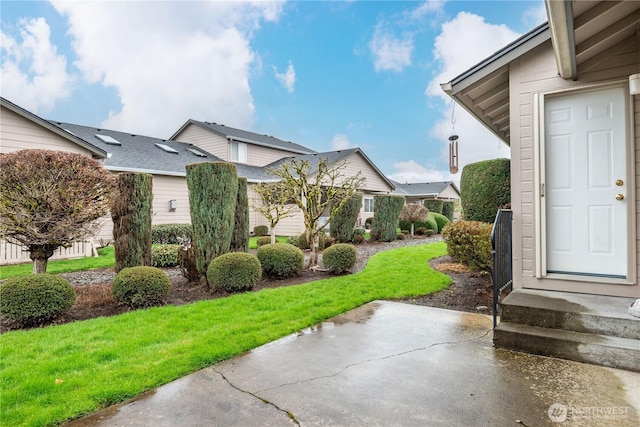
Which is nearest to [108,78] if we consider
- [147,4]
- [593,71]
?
[147,4]

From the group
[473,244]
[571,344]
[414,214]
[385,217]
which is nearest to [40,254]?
[473,244]

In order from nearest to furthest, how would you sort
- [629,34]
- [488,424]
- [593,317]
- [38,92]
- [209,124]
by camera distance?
[488,424]
[593,317]
[629,34]
[38,92]
[209,124]

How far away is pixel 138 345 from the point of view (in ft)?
12.2

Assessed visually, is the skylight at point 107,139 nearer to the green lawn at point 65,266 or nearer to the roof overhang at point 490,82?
the green lawn at point 65,266

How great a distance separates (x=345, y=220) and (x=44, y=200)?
969 cm

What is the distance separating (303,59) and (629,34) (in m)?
13.3

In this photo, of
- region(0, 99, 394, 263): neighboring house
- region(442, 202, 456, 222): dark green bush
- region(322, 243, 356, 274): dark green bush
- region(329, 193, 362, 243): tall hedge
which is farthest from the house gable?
region(442, 202, 456, 222): dark green bush

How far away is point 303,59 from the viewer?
15.4m

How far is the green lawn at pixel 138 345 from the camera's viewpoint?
2.63 m

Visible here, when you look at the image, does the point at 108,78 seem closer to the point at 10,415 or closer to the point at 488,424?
the point at 10,415

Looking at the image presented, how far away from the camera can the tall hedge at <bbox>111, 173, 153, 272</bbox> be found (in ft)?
21.8

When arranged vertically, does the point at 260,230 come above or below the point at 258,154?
below

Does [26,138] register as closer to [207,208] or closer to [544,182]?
[207,208]

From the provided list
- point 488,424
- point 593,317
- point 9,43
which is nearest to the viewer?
point 488,424
